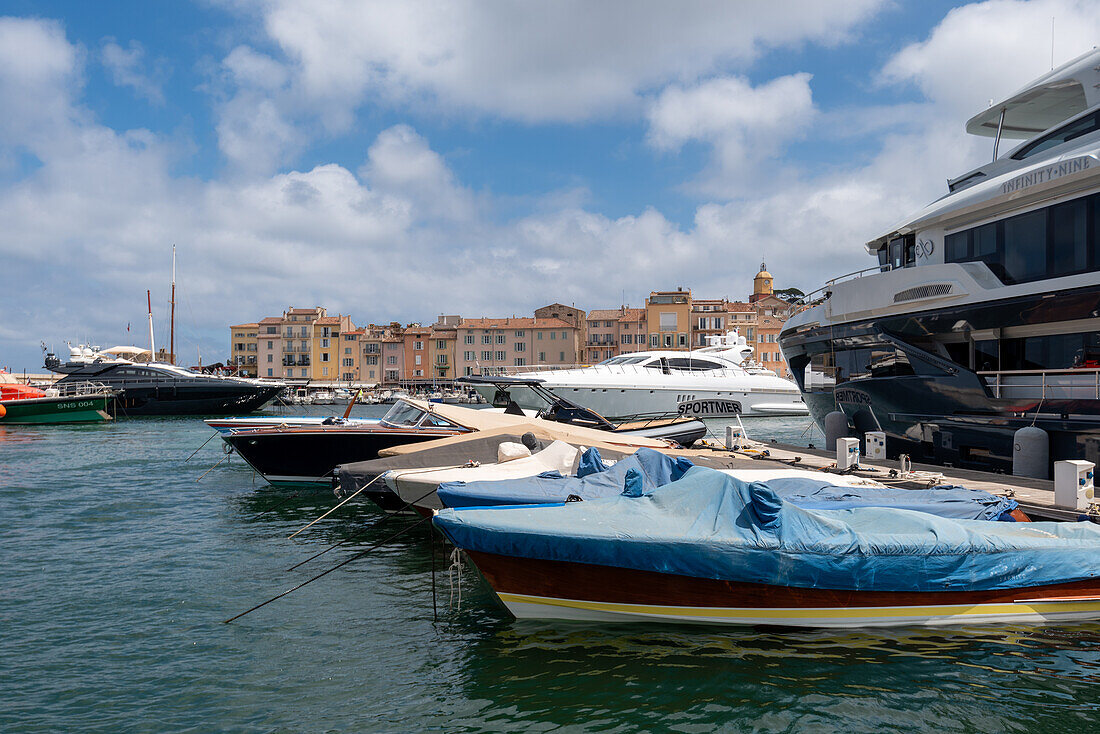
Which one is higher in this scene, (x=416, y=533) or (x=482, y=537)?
(x=482, y=537)

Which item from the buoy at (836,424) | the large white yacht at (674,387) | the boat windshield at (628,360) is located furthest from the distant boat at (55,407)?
the buoy at (836,424)

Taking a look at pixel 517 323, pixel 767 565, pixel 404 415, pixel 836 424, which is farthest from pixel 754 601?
pixel 517 323

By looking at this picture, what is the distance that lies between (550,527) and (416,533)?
6.55m

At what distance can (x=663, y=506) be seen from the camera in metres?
8.03

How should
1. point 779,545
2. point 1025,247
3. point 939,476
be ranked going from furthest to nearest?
point 1025,247
point 939,476
point 779,545

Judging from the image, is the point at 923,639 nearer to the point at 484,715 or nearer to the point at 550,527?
the point at 550,527

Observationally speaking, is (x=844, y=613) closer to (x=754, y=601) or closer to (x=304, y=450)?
(x=754, y=601)

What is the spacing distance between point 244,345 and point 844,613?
135 m

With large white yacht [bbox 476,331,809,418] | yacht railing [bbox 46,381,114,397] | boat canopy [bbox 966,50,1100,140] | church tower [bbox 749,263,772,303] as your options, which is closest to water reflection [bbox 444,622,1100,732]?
boat canopy [bbox 966,50,1100,140]

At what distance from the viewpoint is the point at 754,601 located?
746 cm

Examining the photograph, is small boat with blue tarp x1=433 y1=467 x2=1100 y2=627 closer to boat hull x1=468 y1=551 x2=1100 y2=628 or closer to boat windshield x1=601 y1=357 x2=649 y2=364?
boat hull x1=468 y1=551 x2=1100 y2=628

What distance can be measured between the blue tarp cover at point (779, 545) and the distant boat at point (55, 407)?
159 feet

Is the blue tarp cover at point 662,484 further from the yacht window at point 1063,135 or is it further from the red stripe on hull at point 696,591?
the yacht window at point 1063,135

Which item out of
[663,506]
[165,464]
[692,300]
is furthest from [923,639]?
[692,300]
